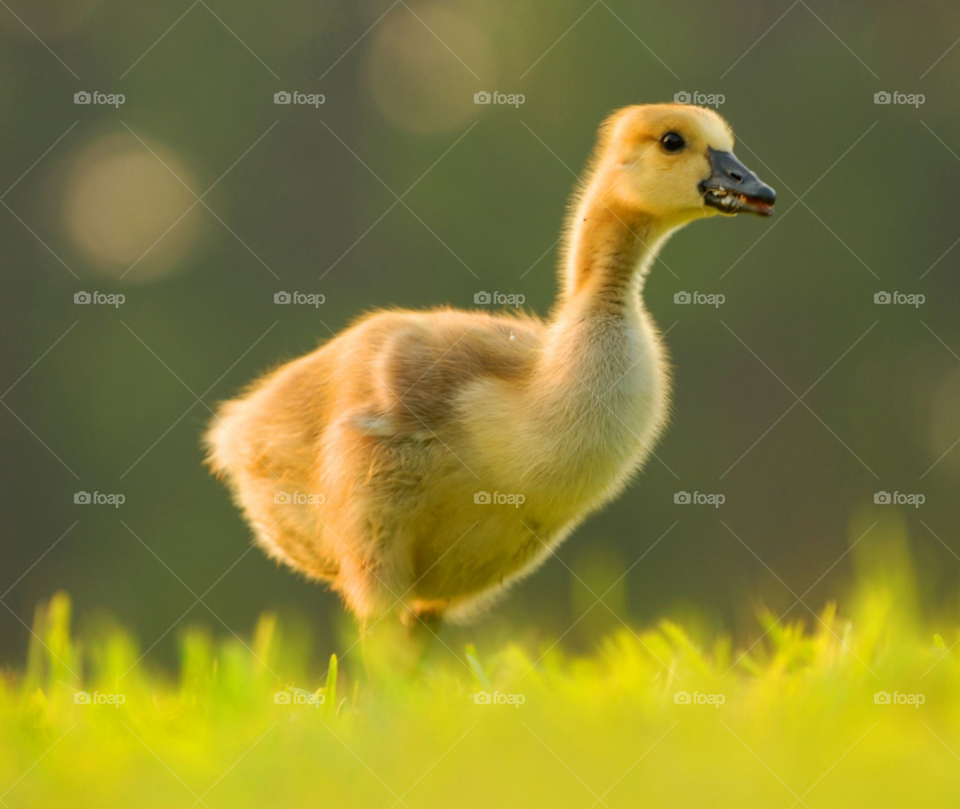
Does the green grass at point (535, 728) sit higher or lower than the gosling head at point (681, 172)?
lower

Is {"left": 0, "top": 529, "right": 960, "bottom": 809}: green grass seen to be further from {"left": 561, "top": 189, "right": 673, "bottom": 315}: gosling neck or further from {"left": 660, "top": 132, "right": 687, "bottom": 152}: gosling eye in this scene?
{"left": 660, "top": 132, "right": 687, "bottom": 152}: gosling eye

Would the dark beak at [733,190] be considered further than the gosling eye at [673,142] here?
No

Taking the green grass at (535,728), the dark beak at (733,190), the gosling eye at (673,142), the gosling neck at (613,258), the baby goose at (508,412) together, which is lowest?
the green grass at (535,728)

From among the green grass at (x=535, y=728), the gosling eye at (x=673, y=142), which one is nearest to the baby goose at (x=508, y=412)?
the gosling eye at (x=673, y=142)

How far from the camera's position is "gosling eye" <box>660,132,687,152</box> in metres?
3.76

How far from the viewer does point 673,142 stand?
12.4 feet

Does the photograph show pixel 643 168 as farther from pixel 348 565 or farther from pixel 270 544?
pixel 270 544

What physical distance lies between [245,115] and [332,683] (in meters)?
9.86

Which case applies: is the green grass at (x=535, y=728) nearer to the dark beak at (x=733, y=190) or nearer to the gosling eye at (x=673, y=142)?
the dark beak at (x=733, y=190)

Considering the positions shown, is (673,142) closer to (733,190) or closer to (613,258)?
(733,190)

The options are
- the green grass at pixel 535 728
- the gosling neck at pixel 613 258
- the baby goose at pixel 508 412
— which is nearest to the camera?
the green grass at pixel 535 728

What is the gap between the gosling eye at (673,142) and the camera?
376 centimetres

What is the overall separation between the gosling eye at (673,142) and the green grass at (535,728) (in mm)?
1328

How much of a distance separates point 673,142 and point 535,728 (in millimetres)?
2144
